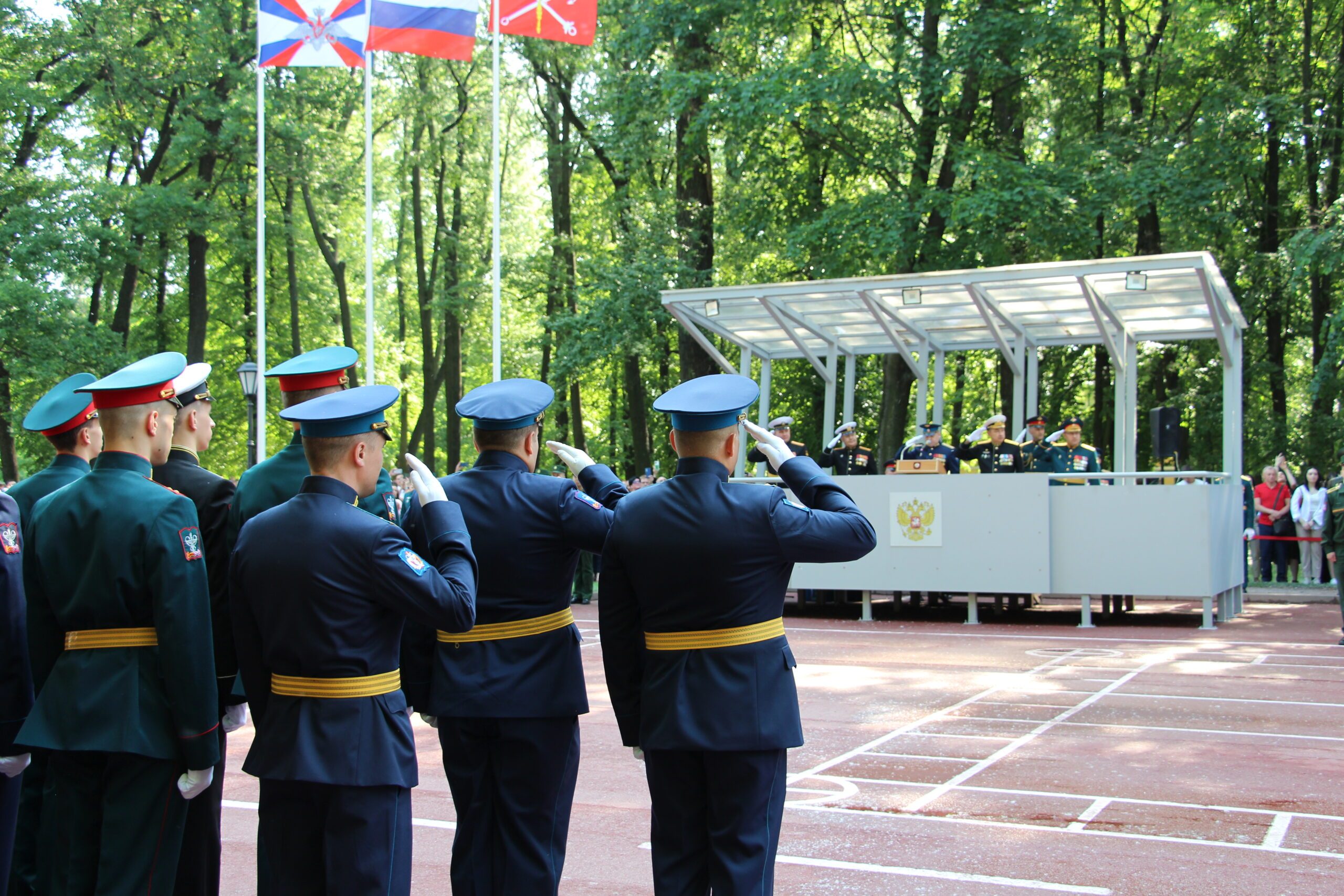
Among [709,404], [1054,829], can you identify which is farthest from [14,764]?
[1054,829]

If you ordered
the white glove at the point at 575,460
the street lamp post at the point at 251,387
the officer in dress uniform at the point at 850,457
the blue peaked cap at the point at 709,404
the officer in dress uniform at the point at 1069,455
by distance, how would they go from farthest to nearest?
the street lamp post at the point at 251,387, the officer in dress uniform at the point at 850,457, the officer in dress uniform at the point at 1069,455, the white glove at the point at 575,460, the blue peaked cap at the point at 709,404

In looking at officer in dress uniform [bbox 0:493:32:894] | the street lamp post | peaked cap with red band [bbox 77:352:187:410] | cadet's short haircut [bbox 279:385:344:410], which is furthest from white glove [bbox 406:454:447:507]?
the street lamp post

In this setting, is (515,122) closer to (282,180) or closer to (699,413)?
(282,180)

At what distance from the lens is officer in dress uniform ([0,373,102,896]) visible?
462 cm

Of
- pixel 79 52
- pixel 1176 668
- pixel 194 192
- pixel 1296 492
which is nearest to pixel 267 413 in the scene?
pixel 194 192

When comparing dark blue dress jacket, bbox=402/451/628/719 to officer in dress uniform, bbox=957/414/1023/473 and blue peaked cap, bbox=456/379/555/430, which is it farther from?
officer in dress uniform, bbox=957/414/1023/473

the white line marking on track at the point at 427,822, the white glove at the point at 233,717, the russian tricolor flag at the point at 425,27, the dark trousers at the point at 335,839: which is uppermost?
the russian tricolor flag at the point at 425,27

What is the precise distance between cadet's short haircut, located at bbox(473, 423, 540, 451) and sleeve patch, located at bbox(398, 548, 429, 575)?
0.84 metres

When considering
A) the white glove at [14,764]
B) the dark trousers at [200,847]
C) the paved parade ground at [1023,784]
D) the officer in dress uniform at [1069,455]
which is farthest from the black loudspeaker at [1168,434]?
the white glove at [14,764]

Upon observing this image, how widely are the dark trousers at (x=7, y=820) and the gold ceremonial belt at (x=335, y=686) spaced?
4.61 feet

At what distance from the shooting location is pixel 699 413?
391 cm

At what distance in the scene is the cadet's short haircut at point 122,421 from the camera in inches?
156

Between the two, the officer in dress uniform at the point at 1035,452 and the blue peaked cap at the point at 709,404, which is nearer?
the blue peaked cap at the point at 709,404

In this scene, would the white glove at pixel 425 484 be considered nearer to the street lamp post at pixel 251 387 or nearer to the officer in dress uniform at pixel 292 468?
the officer in dress uniform at pixel 292 468
